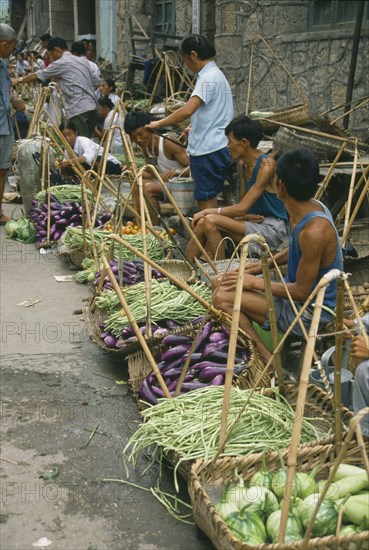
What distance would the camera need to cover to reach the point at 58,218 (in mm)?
6457

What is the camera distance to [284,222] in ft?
15.8

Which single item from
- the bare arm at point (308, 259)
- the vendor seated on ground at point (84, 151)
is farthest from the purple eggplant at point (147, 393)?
the vendor seated on ground at point (84, 151)

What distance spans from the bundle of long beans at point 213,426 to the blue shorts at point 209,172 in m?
2.84

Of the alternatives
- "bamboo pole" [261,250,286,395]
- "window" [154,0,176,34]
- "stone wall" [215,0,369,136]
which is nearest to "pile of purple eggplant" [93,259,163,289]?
"bamboo pole" [261,250,286,395]

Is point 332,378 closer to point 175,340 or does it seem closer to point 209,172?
point 175,340

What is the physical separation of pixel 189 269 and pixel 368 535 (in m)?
2.95

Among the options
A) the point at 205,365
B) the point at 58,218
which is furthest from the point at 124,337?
the point at 58,218

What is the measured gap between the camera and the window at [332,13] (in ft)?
22.3

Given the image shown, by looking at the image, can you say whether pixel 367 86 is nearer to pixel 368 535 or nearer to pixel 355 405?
pixel 355 405

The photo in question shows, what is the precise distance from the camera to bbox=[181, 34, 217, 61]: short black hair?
17.2ft

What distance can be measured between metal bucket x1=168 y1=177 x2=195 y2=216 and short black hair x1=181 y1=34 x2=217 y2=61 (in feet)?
3.60

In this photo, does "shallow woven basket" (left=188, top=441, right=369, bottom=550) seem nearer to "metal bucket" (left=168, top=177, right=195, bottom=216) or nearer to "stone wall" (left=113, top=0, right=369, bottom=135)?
"metal bucket" (left=168, top=177, right=195, bottom=216)

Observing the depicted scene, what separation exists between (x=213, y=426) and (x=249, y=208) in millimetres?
2317

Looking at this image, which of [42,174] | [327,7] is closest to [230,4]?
[327,7]
